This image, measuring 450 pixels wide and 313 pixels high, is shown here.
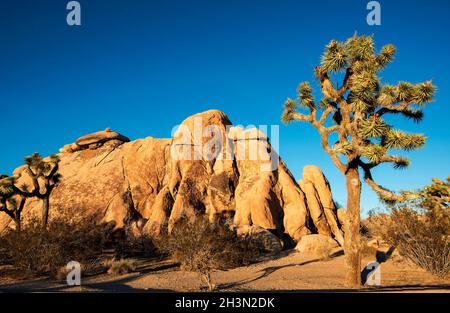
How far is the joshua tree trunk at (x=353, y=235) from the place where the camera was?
1136 centimetres

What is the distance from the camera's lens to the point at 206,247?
13312 millimetres

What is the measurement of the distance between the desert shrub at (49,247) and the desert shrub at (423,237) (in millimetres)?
12835

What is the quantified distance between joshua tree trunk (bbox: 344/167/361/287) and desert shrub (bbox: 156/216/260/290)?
4.30 metres

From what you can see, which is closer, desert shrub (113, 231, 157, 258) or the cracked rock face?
desert shrub (113, 231, 157, 258)

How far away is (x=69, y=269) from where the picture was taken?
573 inches

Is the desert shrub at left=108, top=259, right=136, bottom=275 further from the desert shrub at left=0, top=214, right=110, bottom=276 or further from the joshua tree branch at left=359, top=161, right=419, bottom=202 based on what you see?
the joshua tree branch at left=359, top=161, right=419, bottom=202

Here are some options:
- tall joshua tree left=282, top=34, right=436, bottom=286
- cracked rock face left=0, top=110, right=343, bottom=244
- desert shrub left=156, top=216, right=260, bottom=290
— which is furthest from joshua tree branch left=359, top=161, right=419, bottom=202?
cracked rock face left=0, top=110, right=343, bottom=244

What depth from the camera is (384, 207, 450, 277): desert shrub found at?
41.7ft

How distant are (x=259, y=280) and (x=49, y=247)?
341 inches

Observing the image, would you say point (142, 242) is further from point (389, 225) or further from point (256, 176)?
point (389, 225)

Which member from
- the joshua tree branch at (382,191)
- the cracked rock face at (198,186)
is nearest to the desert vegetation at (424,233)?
the joshua tree branch at (382,191)

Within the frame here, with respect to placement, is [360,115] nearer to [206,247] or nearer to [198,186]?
[206,247]

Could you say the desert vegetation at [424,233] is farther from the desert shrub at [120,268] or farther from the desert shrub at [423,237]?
the desert shrub at [120,268]

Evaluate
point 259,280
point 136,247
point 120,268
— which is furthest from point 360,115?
point 136,247
